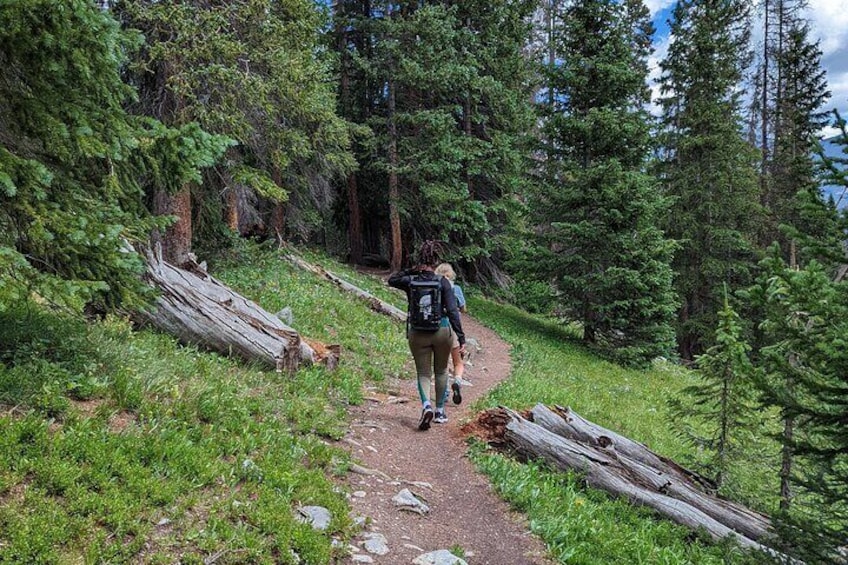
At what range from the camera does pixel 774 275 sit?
15.3 ft

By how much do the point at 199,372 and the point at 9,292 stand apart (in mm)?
3084

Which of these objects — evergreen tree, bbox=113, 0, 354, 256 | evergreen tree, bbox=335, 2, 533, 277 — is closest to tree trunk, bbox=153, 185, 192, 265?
evergreen tree, bbox=113, 0, 354, 256

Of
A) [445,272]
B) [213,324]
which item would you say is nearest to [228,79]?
[213,324]

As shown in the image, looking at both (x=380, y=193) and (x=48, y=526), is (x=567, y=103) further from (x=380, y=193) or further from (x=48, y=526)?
(x=48, y=526)

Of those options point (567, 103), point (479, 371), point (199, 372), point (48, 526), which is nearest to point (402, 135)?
point (567, 103)

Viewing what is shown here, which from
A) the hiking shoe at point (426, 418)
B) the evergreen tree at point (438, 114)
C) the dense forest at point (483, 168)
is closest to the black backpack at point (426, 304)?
the hiking shoe at point (426, 418)

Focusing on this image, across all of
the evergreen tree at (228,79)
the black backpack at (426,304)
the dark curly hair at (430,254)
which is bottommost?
the black backpack at (426,304)

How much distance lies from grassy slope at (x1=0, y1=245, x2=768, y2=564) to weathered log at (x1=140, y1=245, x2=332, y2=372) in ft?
1.03

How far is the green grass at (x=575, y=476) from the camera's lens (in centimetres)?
481

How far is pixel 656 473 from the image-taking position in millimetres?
6617

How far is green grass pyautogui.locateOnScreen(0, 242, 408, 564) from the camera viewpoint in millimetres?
3180

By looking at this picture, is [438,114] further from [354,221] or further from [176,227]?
[176,227]

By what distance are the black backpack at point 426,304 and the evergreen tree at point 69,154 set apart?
10.7ft

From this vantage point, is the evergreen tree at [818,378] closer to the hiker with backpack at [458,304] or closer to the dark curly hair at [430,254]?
the dark curly hair at [430,254]
